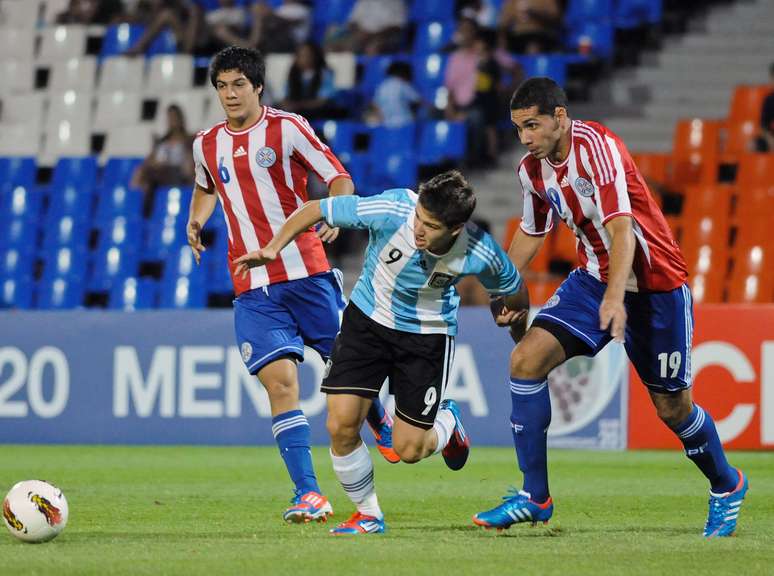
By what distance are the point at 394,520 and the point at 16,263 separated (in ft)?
31.6

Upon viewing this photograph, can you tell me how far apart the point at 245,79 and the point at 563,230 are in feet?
22.9

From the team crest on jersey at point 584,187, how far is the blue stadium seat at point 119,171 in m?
10.4

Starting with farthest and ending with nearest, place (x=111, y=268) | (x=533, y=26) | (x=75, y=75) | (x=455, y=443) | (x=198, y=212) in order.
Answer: (x=75, y=75), (x=533, y=26), (x=111, y=268), (x=198, y=212), (x=455, y=443)

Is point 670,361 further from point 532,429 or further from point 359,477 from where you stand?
point 359,477

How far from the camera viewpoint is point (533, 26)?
52.6 feet

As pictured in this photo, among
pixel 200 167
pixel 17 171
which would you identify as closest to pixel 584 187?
pixel 200 167

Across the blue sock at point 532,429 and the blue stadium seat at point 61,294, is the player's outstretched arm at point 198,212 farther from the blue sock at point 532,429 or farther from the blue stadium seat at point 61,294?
the blue stadium seat at point 61,294

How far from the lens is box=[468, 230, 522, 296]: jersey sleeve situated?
6223 millimetres

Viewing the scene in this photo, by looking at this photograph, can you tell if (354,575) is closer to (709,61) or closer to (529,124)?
(529,124)

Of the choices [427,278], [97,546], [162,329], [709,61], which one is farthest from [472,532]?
[709,61]

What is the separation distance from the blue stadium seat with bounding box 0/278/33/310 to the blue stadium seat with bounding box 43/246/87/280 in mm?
247

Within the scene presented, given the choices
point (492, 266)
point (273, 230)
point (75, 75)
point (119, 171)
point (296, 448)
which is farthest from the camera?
point (75, 75)

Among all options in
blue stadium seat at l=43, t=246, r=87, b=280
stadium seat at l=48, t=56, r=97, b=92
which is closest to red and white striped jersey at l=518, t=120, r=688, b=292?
blue stadium seat at l=43, t=246, r=87, b=280

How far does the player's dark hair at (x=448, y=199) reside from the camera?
5.99 metres
